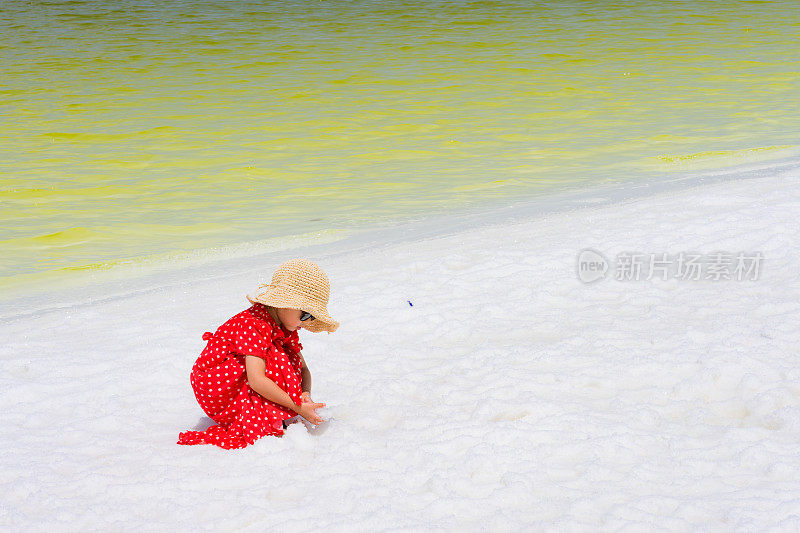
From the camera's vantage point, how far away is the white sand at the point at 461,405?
7.95 ft

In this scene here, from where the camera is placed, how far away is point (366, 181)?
8.38 m

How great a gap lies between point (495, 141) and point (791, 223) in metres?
5.34

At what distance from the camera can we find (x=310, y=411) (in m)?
2.93

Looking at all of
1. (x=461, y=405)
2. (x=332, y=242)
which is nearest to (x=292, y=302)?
(x=461, y=405)

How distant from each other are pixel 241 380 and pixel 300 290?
41cm

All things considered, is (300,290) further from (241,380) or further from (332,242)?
(332,242)

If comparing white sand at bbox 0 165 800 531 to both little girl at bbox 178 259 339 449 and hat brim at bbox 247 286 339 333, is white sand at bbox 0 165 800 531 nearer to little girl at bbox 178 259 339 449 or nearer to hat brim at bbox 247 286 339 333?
little girl at bbox 178 259 339 449

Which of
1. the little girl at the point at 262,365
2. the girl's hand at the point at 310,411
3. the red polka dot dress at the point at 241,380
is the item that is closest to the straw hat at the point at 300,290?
the little girl at the point at 262,365

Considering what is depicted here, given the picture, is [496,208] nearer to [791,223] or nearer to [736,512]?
[791,223]

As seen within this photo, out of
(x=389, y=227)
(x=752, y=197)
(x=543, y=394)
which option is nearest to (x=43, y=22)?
(x=389, y=227)

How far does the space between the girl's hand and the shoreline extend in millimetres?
2535

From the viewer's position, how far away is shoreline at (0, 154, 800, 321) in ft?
17.5

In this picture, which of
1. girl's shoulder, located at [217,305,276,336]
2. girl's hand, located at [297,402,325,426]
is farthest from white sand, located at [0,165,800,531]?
girl's shoulder, located at [217,305,276,336]

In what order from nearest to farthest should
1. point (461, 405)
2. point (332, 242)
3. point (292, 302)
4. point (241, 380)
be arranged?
point (292, 302)
point (241, 380)
point (461, 405)
point (332, 242)
